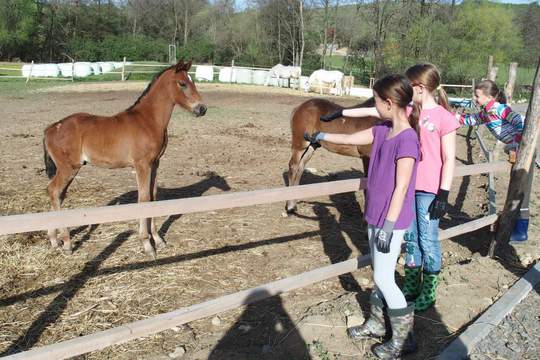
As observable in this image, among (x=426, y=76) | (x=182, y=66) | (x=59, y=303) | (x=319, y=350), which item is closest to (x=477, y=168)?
(x=426, y=76)

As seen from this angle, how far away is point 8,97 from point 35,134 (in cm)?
1005

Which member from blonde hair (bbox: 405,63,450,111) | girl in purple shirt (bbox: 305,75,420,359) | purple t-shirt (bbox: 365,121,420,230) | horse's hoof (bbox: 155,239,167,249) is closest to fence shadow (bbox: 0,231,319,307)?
horse's hoof (bbox: 155,239,167,249)

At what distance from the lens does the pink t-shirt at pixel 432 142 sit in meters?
3.41

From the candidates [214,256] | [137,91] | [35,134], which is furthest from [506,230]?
[137,91]

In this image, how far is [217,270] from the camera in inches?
189

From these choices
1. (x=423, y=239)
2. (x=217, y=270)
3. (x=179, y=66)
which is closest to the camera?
(x=423, y=239)

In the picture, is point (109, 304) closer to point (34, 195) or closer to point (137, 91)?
point (34, 195)

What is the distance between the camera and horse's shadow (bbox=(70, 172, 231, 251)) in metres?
5.69

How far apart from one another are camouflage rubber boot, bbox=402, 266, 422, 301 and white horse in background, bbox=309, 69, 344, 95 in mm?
30862

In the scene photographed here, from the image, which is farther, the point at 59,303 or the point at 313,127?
the point at 313,127

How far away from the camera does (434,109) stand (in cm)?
346

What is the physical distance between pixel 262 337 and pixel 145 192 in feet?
7.84

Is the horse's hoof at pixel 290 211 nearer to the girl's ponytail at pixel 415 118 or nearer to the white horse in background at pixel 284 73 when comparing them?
the girl's ponytail at pixel 415 118

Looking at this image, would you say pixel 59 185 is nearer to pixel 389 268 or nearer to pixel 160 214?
pixel 160 214
